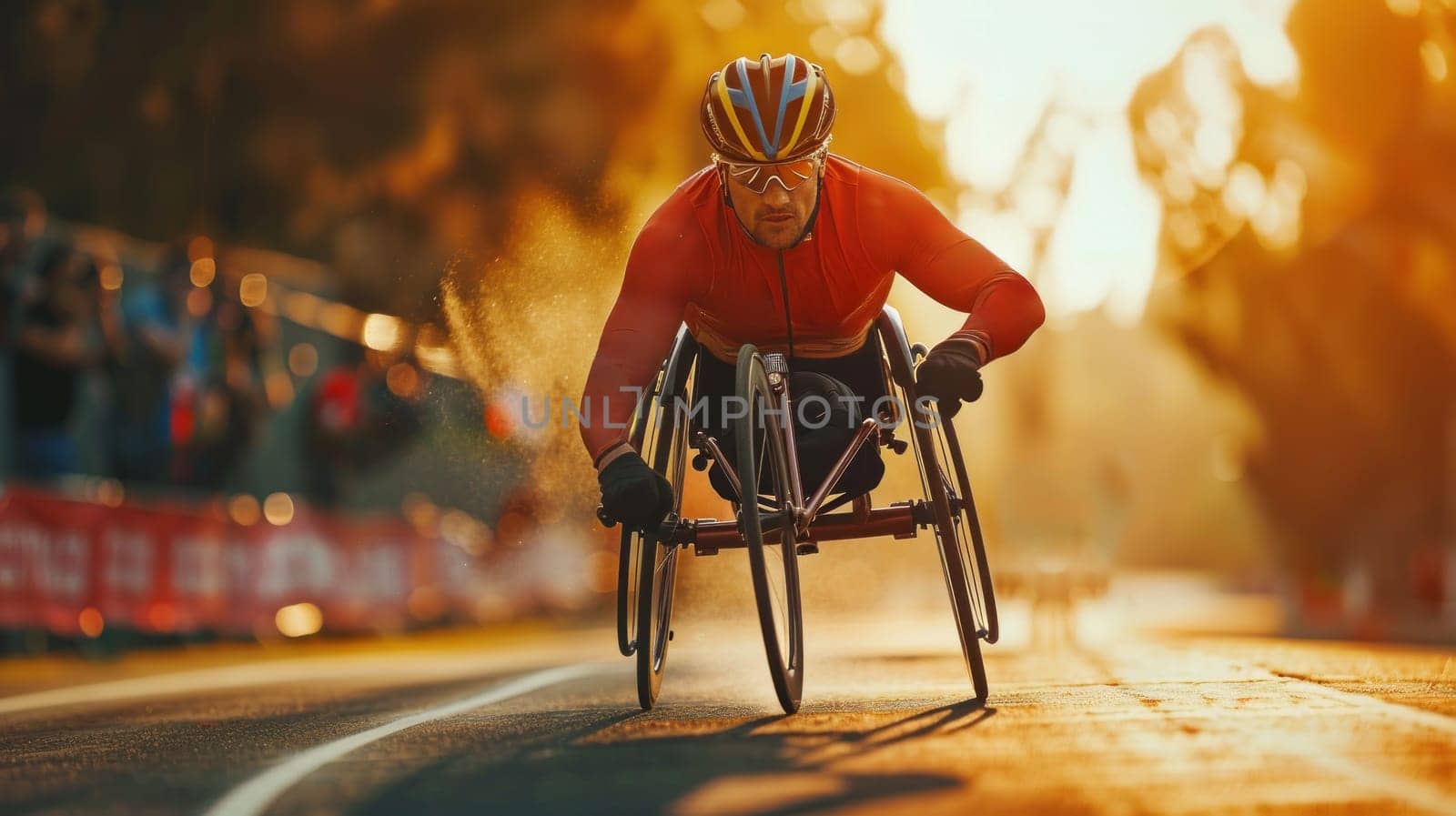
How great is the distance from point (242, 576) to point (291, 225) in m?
10.1

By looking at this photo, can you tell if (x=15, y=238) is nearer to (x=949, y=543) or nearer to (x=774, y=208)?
(x=774, y=208)

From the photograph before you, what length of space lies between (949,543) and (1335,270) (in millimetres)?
27634

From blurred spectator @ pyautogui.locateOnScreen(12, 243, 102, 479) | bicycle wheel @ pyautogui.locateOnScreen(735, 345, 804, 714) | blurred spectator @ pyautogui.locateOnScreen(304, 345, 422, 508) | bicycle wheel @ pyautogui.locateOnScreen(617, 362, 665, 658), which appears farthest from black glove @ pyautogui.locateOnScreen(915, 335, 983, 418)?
blurred spectator @ pyautogui.locateOnScreen(304, 345, 422, 508)

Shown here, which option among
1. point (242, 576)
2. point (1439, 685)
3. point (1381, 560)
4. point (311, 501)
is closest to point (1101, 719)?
point (1439, 685)

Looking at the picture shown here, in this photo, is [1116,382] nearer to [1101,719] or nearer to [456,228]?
[456,228]

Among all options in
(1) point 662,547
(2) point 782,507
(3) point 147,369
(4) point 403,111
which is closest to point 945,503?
(2) point 782,507

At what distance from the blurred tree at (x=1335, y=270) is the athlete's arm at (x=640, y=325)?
858 inches

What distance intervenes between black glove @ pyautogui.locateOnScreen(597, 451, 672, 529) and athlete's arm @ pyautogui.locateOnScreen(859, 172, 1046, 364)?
4.23ft

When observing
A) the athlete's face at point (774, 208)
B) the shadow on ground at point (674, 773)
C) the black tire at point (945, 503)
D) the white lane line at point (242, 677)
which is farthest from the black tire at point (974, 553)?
the white lane line at point (242, 677)

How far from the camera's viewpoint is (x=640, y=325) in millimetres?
7121

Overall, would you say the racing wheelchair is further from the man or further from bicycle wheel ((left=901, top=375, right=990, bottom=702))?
the man

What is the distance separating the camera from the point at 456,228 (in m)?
25.3

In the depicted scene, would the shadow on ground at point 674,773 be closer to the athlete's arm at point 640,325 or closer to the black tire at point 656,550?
the black tire at point 656,550

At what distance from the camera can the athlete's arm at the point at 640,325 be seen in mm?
6922
